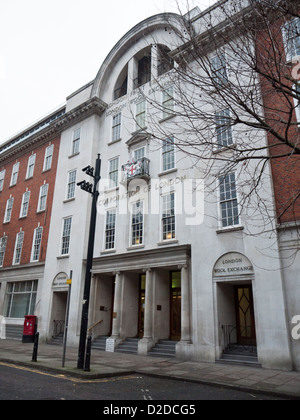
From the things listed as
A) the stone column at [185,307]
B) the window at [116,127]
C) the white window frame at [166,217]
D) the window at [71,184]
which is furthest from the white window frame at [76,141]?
the stone column at [185,307]

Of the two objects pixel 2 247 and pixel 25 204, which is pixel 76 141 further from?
pixel 2 247

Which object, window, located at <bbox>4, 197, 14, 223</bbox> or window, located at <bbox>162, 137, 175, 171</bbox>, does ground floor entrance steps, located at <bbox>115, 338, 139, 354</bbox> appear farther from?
window, located at <bbox>4, 197, 14, 223</bbox>

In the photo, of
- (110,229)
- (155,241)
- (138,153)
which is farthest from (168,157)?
(110,229)

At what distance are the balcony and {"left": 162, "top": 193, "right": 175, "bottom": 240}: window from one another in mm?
1982

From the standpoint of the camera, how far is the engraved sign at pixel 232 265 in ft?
42.5

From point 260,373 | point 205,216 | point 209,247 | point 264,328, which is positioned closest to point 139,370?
point 260,373

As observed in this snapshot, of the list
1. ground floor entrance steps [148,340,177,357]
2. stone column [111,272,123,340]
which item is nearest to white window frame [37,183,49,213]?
stone column [111,272,123,340]

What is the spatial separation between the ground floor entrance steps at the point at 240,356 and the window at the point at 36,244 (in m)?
15.6

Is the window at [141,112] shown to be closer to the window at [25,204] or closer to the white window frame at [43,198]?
the white window frame at [43,198]

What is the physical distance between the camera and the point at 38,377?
8836mm

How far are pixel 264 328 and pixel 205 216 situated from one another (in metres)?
5.51

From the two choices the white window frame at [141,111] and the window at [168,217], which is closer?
the window at [168,217]

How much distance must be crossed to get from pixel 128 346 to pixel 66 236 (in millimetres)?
8886

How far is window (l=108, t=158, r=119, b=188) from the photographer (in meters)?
20.3
